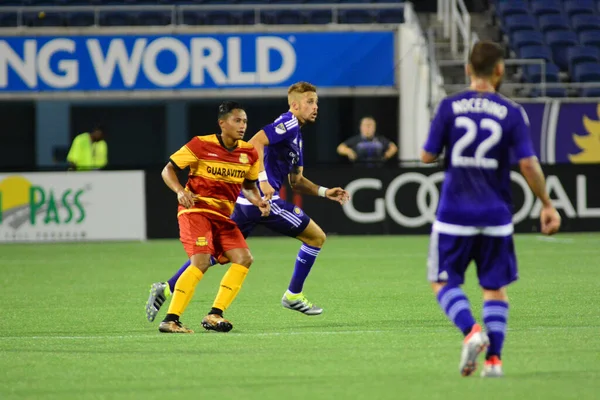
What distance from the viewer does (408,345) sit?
7.83 metres

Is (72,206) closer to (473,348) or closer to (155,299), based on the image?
(155,299)

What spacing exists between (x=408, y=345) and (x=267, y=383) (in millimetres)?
1747

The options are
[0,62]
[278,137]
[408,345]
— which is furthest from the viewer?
[0,62]

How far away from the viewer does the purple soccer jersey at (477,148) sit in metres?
6.42

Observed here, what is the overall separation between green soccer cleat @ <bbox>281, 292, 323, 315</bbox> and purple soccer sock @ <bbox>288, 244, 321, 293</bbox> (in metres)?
0.07

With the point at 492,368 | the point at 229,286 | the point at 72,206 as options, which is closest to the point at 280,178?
the point at 229,286

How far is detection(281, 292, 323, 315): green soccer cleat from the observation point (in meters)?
9.95

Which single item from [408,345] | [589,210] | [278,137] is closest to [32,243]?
[589,210]

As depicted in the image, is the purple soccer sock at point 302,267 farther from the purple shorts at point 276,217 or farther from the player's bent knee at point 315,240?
the purple shorts at point 276,217

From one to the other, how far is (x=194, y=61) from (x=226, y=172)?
13753mm

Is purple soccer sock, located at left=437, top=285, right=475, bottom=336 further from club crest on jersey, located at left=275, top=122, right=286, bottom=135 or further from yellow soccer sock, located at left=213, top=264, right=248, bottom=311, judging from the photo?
club crest on jersey, located at left=275, top=122, right=286, bottom=135

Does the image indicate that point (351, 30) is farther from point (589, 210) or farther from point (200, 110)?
point (200, 110)

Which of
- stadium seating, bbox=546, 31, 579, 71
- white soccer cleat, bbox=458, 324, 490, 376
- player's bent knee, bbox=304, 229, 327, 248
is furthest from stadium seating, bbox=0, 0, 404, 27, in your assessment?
white soccer cleat, bbox=458, 324, 490, 376

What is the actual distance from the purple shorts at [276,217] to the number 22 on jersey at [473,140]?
147 inches
